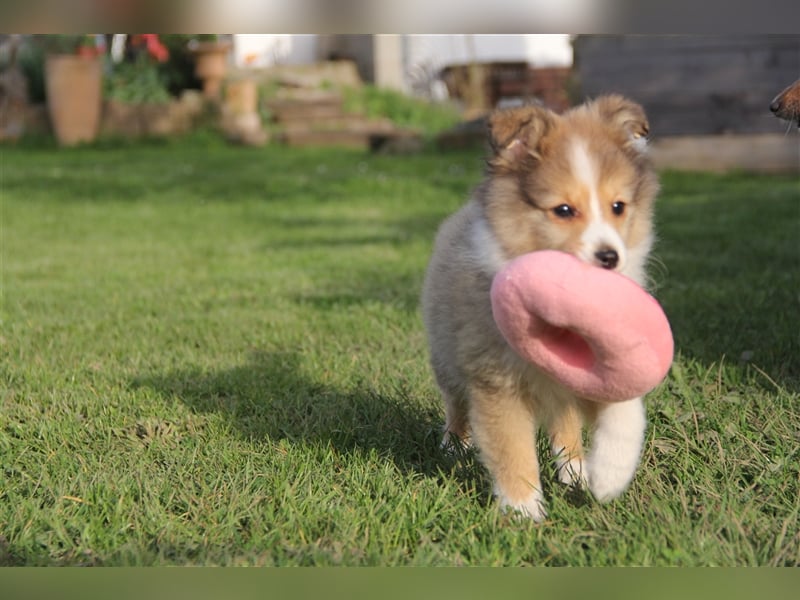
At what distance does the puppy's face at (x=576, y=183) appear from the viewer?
2.71 metres

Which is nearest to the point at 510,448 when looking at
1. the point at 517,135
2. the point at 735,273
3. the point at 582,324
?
the point at 582,324

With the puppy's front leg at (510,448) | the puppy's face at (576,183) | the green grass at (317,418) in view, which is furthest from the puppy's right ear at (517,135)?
the green grass at (317,418)

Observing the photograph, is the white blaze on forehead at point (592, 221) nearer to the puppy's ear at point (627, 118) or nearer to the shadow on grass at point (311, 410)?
the puppy's ear at point (627, 118)

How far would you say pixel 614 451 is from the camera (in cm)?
286

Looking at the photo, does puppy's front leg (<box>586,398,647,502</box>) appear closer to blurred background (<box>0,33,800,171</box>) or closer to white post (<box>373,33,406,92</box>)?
blurred background (<box>0,33,800,171</box>)

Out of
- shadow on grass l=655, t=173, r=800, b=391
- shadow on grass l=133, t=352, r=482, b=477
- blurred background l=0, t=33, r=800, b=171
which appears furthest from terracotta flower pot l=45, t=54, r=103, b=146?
shadow on grass l=133, t=352, r=482, b=477

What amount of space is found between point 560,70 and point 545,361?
62.3 ft

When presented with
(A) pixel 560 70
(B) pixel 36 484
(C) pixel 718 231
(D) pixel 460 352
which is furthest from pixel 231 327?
(A) pixel 560 70

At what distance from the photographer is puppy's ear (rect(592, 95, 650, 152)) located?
2936mm

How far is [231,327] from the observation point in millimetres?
5586

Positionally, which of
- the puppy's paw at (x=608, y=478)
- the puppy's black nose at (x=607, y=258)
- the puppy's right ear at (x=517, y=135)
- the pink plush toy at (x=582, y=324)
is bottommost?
the puppy's paw at (x=608, y=478)

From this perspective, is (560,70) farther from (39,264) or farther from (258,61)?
(39,264)

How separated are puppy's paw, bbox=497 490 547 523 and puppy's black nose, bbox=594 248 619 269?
76 cm

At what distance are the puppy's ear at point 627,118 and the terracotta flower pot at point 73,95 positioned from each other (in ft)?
47.2
